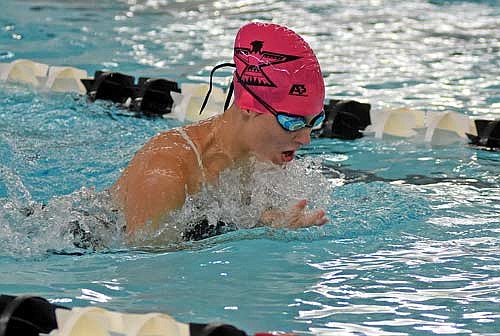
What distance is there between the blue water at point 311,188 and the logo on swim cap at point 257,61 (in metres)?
0.49

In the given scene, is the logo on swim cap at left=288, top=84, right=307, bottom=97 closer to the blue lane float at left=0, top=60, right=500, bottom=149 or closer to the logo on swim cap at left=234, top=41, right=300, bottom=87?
the logo on swim cap at left=234, top=41, right=300, bottom=87

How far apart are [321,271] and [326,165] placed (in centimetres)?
152

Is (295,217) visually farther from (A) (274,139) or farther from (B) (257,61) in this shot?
(B) (257,61)

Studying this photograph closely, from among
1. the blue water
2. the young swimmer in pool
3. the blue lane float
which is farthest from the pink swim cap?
the blue lane float

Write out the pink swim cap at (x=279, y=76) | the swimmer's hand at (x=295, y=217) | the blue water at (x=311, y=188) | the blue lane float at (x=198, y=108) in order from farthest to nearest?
the blue lane float at (x=198, y=108) → the pink swim cap at (x=279, y=76) → the swimmer's hand at (x=295, y=217) → the blue water at (x=311, y=188)

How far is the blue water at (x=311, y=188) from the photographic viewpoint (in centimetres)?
266

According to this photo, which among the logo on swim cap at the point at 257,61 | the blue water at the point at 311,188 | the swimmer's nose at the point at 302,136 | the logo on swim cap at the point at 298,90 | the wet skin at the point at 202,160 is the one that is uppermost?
the logo on swim cap at the point at 257,61

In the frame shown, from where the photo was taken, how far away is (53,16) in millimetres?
7797

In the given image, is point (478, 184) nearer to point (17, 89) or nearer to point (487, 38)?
point (17, 89)

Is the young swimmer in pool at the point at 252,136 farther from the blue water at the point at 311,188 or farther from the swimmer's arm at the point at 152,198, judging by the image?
the blue water at the point at 311,188

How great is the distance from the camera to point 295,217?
293cm

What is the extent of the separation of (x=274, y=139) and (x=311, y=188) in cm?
54

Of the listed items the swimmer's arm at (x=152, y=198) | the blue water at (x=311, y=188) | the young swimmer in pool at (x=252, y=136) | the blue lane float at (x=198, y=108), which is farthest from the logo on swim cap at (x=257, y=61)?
the blue lane float at (x=198, y=108)

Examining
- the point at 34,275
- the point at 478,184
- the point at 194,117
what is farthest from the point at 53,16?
the point at 34,275
